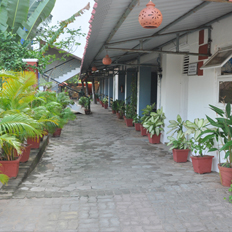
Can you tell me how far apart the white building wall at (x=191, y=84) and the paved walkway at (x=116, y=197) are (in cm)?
123

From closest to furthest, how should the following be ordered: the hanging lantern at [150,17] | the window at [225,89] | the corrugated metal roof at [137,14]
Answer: the hanging lantern at [150,17] → the corrugated metal roof at [137,14] → the window at [225,89]

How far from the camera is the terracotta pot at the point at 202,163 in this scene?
217 inches

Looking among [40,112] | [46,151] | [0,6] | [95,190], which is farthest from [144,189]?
[0,6]

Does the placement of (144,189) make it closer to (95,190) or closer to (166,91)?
(95,190)

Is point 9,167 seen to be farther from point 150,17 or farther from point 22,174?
point 150,17

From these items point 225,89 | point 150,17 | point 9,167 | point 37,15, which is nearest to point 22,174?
point 9,167

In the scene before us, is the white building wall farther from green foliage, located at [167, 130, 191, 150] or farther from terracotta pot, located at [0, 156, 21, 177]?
terracotta pot, located at [0, 156, 21, 177]

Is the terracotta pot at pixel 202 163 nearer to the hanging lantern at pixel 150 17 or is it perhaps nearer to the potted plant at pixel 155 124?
the potted plant at pixel 155 124

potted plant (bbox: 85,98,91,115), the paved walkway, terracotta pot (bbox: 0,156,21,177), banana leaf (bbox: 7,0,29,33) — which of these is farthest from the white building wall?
potted plant (bbox: 85,98,91,115)

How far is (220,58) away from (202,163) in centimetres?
204

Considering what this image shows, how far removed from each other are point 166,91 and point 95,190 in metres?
4.43

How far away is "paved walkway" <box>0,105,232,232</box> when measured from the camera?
140 inches

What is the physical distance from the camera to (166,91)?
8.26m

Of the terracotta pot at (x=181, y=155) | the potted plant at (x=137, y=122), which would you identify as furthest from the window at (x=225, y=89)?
the potted plant at (x=137, y=122)
